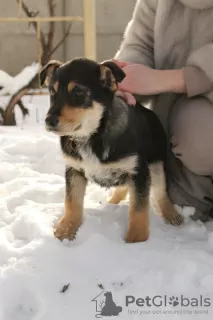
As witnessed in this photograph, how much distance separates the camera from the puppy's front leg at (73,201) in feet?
5.57

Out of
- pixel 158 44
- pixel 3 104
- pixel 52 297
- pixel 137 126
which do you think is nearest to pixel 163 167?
pixel 137 126

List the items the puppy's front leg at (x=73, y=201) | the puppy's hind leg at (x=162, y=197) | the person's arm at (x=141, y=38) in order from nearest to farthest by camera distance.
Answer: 1. the puppy's front leg at (x=73, y=201)
2. the puppy's hind leg at (x=162, y=197)
3. the person's arm at (x=141, y=38)

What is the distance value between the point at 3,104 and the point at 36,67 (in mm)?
406

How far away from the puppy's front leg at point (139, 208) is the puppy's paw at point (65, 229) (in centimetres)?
18

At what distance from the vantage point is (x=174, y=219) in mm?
1864

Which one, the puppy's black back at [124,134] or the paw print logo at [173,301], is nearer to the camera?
the paw print logo at [173,301]

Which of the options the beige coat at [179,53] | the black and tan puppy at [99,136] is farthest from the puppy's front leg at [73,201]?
the beige coat at [179,53]

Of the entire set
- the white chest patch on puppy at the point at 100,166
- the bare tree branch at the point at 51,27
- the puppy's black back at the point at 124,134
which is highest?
the puppy's black back at the point at 124,134

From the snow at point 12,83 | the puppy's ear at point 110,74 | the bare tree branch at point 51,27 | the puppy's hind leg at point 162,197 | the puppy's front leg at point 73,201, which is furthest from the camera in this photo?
the bare tree branch at point 51,27

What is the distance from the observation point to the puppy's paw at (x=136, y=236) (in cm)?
164

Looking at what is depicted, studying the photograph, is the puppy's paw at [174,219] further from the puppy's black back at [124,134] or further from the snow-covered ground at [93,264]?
the puppy's black back at [124,134]

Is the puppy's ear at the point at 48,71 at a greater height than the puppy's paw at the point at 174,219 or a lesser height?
greater

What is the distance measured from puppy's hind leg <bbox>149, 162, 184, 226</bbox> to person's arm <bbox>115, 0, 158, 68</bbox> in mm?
445

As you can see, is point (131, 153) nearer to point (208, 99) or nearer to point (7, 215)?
point (208, 99)
